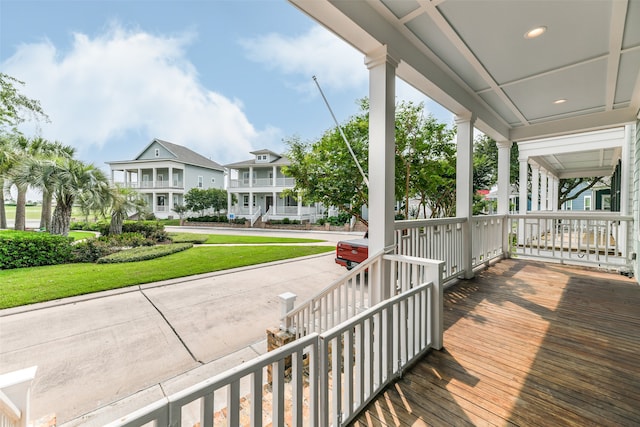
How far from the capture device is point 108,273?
23.2 ft

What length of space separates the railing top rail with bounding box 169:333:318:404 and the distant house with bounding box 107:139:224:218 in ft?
85.3

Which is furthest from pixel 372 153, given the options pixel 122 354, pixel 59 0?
pixel 59 0

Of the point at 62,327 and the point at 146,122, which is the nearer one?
the point at 62,327

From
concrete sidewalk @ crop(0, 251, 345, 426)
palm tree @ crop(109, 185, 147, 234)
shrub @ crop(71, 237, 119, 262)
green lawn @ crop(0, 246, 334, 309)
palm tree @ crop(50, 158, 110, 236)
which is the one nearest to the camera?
concrete sidewalk @ crop(0, 251, 345, 426)

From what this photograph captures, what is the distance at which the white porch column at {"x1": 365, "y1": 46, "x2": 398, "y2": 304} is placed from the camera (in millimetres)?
2645

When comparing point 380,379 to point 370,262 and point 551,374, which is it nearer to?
point 370,262

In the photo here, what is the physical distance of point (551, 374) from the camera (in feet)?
6.40

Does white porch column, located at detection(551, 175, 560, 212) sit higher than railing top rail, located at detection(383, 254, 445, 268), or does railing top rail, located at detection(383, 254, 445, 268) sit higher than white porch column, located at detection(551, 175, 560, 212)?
white porch column, located at detection(551, 175, 560, 212)

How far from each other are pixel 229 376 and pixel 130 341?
3.70 meters

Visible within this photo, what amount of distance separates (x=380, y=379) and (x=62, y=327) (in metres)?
4.93

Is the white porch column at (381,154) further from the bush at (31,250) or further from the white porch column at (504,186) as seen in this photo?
the bush at (31,250)

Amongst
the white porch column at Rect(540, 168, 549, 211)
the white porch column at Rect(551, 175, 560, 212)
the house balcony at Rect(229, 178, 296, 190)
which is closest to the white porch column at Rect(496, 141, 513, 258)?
the white porch column at Rect(540, 168, 549, 211)

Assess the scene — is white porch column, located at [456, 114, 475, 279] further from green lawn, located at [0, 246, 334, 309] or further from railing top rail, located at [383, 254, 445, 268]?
green lawn, located at [0, 246, 334, 309]

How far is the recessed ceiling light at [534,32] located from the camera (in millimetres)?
2651
